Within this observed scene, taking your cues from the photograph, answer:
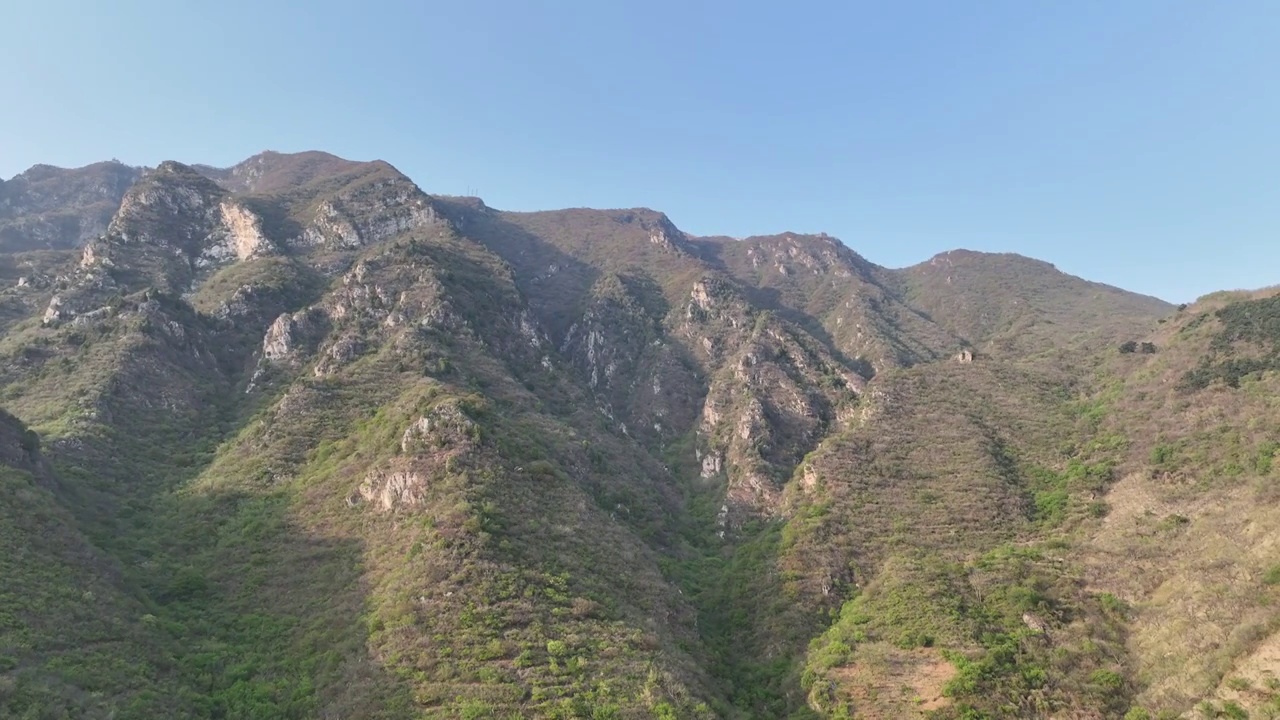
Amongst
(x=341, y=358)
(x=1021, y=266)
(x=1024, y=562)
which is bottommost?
(x=1024, y=562)

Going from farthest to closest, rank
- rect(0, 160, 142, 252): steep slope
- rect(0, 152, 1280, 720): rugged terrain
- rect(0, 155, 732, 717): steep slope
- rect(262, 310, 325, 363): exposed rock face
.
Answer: rect(0, 160, 142, 252): steep slope, rect(262, 310, 325, 363): exposed rock face, rect(0, 155, 732, 717): steep slope, rect(0, 152, 1280, 720): rugged terrain

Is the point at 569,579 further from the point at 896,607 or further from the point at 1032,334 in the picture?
the point at 1032,334

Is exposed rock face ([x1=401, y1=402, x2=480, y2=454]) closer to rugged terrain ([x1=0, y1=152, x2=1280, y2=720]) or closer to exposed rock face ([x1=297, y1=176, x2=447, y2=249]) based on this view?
rugged terrain ([x1=0, y1=152, x2=1280, y2=720])

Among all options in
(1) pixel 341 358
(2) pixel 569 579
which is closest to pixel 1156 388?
(2) pixel 569 579

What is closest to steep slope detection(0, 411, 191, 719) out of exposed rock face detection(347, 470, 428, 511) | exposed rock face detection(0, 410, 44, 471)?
exposed rock face detection(0, 410, 44, 471)

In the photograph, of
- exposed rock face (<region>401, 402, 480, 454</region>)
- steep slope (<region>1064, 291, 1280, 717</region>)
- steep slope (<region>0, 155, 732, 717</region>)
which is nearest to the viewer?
steep slope (<region>1064, 291, 1280, 717</region>)

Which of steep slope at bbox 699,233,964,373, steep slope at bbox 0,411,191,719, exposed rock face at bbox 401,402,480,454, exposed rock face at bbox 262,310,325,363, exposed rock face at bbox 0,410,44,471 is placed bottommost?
steep slope at bbox 0,411,191,719

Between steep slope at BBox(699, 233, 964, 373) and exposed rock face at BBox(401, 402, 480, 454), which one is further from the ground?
steep slope at BBox(699, 233, 964, 373)

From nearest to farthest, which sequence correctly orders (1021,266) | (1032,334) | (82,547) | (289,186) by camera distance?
(82,547), (1032,334), (289,186), (1021,266)
